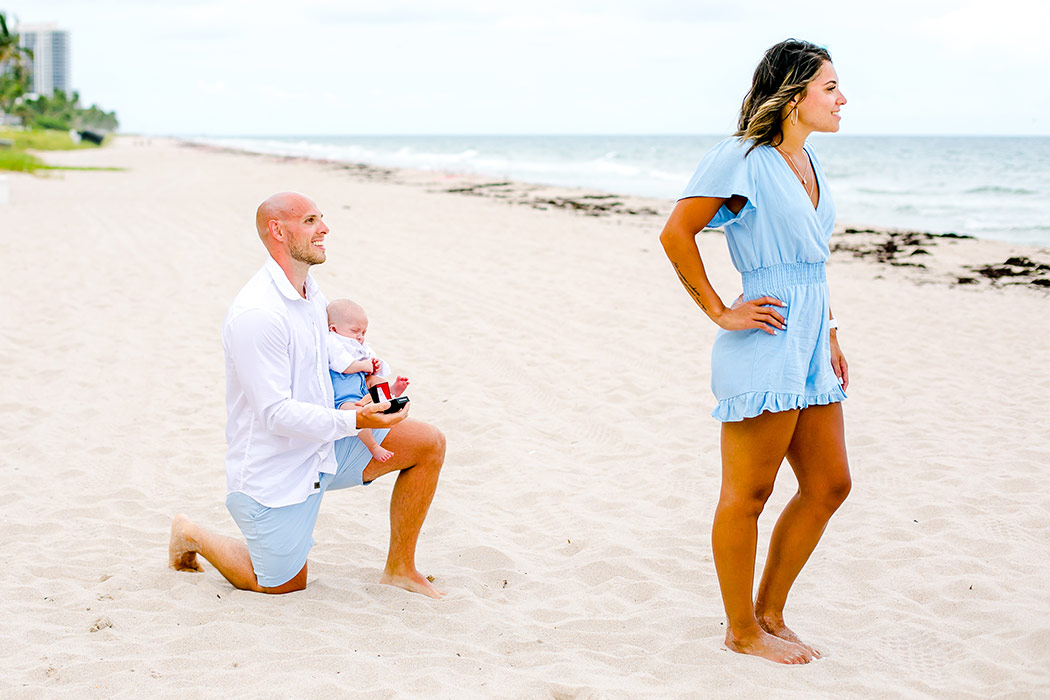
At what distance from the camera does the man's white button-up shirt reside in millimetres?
3096

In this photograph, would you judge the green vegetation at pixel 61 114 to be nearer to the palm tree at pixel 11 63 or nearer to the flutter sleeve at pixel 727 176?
the palm tree at pixel 11 63

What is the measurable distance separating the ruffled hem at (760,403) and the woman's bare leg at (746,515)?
0.05 metres

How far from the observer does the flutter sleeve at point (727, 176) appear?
274 cm

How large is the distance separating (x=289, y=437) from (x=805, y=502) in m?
1.77

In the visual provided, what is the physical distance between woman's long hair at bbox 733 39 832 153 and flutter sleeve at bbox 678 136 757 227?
0.17ft

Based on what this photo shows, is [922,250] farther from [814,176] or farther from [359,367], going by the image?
[359,367]

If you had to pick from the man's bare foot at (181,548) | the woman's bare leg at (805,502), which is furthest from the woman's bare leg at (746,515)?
Result: the man's bare foot at (181,548)

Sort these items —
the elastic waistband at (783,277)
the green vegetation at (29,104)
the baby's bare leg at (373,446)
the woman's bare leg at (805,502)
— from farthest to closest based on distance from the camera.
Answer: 1. the green vegetation at (29,104)
2. the baby's bare leg at (373,446)
3. the woman's bare leg at (805,502)
4. the elastic waistband at (783,277)

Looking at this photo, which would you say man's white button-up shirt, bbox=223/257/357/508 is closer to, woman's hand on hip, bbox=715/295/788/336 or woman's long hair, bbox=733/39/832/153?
woman's hand on hip, bbox=715/295/788/336

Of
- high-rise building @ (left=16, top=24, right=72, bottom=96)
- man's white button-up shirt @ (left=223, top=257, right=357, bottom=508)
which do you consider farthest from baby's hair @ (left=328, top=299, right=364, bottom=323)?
high-rise building @ (left=16, top=24, right=72, bottom=96)

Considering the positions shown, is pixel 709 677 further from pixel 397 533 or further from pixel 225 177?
pixel 225 177

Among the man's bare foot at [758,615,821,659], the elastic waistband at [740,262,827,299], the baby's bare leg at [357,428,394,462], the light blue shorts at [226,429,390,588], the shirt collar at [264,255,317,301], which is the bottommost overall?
the man's bare foot at [758,615,821,659]

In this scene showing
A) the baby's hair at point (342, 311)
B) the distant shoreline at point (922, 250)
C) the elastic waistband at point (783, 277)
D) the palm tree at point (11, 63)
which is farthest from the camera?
the palm tree at point (11, 63)

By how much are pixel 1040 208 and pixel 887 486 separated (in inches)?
868
